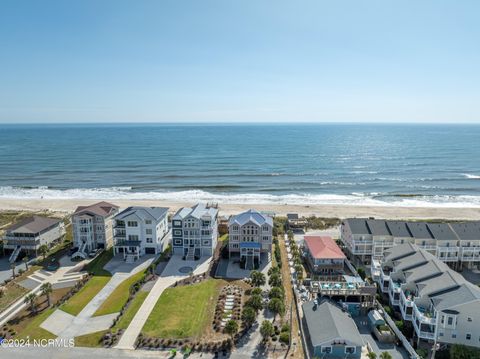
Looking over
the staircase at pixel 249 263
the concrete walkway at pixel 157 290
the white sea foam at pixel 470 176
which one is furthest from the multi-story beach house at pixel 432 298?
the white sea foam at pixel 470 176

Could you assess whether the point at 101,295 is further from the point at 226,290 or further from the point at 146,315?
the point at 226,290

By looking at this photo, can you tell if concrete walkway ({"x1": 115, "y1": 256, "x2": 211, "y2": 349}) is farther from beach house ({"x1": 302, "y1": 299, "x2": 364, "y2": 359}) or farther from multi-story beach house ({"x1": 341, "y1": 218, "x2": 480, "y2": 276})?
multi-story beach house ({"x1": 341, "y1": 218, "x2": 480, "y2": 276})

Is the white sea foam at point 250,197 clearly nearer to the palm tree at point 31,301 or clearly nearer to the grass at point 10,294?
the grass at point 10,294

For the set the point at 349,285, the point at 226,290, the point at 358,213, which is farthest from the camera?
the point at 358,213

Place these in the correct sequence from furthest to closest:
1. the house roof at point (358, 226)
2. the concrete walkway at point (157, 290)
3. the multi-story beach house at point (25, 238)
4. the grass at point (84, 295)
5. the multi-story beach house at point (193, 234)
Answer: the multi-story beach house at point (25, 238), the multi-story beach house at point (193, 234), the house roof at point (358, 226), the grass at point (84, 295), the concrete walkway at point (157, 290)

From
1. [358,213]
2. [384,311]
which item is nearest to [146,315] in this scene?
[384,311]

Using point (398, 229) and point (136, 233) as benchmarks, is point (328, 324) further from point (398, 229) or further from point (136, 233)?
point (136, 233)

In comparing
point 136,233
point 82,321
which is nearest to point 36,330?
point 82,321
